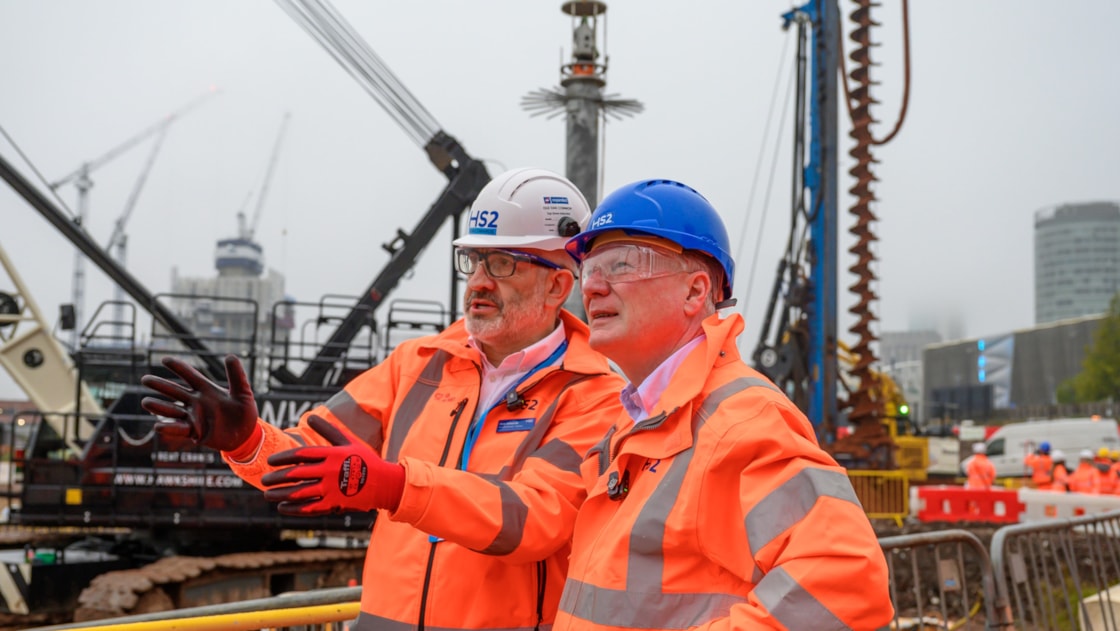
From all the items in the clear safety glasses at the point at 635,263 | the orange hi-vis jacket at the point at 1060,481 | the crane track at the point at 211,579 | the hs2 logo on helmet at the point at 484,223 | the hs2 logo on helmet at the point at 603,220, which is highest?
the hs2 logo on helmet at the point at 484,223

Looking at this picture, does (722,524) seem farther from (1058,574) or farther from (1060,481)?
(1060,481)

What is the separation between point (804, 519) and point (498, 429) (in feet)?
4.00

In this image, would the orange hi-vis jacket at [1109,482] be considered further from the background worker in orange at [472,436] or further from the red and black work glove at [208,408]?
the red and black work glove at [208,408]

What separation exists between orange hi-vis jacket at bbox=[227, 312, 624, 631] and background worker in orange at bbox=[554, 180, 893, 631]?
8.8 inches

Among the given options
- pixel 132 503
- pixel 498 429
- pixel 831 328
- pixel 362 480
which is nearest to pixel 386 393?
pixel 498 429

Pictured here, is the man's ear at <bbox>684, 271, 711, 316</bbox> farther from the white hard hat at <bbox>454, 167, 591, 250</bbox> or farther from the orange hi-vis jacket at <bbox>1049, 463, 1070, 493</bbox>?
the orange hi-vis jacket at <bbox>1049, 463, 1070, 493</bbox>

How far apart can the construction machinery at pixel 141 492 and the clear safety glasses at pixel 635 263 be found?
7.44 meters

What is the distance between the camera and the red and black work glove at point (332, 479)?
7.83ft

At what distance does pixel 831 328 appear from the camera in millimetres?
17203

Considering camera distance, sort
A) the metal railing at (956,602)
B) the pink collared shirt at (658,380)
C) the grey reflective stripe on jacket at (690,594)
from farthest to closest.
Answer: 1. the metal railing at (956,602)
2. the pink collared shirt at (658,380)
3. the grey reflective stripe on jacket at (690,594)

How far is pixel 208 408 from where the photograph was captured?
2.75 m

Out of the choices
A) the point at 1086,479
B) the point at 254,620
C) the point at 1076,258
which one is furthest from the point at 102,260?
the point at 1076,258

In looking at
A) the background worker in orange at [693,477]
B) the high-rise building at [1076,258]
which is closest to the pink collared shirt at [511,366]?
the background worker in orange at [693,477]

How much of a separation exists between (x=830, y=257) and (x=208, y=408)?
50.5 feet
